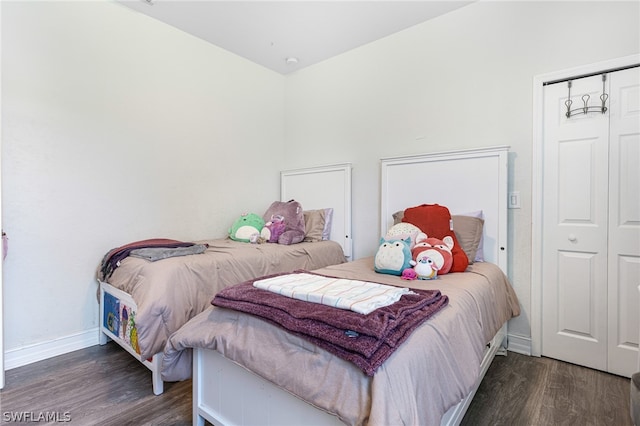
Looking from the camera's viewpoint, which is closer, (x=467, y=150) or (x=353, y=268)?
(x=353, y=268)

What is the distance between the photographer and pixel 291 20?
2.80 m

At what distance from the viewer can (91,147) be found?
2.47 meters

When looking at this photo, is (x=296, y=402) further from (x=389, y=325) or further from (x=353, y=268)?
(x=353, y=268)

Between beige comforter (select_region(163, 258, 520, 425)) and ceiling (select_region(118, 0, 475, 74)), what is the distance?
231 cm

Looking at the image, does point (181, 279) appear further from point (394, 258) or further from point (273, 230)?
point (394, 258)

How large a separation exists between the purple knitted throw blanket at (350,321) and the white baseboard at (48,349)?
5.90ft

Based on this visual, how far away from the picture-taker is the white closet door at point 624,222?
195 centimetres

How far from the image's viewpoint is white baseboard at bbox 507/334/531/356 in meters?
2.30

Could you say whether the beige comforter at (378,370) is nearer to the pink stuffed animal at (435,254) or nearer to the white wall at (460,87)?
the pink stuffed animal at (435,254)

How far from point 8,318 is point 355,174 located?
116 inches

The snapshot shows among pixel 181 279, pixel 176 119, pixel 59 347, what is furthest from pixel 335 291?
pixel 176 119

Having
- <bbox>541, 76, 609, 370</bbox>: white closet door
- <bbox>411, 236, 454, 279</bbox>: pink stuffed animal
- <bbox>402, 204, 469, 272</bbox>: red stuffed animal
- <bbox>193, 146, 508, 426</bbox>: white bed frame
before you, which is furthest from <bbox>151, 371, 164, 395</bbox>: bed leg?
<bbox>541, 76, 609, 370</bbox>: white closet door

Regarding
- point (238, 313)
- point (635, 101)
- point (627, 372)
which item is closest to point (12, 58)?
point (238, 313)

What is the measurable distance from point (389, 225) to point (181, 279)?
1786 mm
